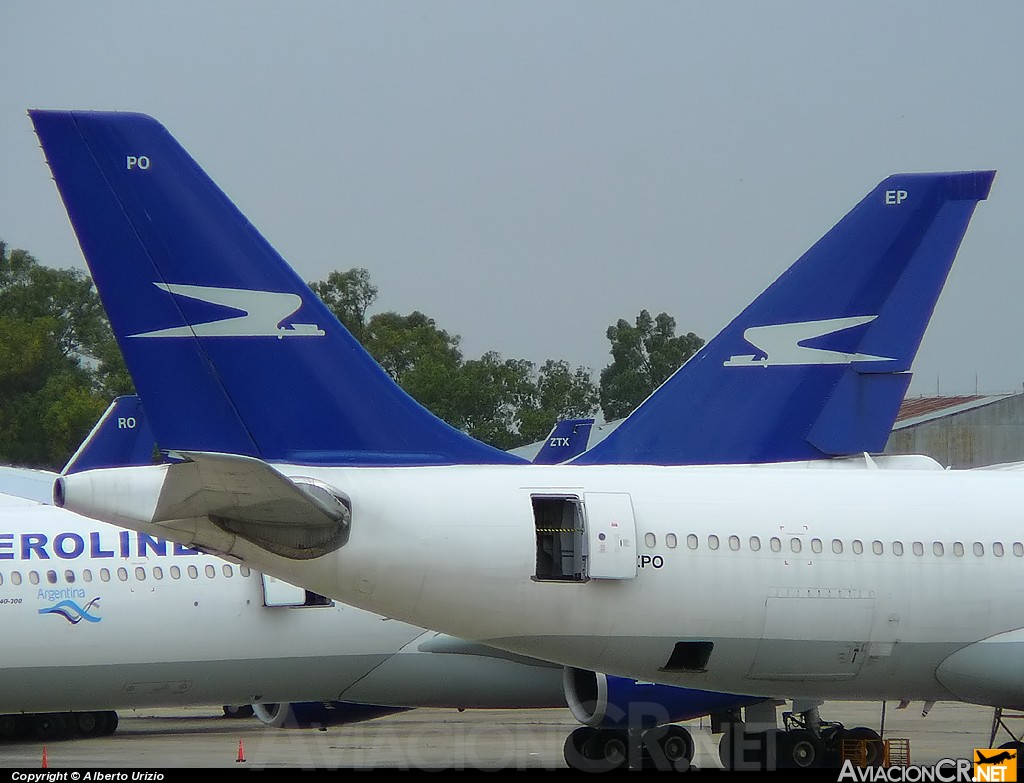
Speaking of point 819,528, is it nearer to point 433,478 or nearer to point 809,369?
point 809,369

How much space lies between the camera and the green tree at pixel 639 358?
77.6 m

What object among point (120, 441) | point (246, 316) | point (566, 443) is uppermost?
point (246, 316)

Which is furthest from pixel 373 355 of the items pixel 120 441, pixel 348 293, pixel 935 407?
pixel 120 441

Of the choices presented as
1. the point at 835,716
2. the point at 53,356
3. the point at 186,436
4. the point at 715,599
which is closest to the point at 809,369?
the point at 715,599

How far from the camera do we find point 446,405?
66375 mm

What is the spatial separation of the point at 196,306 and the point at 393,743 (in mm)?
10785

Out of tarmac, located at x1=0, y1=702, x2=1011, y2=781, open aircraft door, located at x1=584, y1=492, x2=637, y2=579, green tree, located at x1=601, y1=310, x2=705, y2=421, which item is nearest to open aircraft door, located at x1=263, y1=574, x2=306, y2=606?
tarmac, located at x1=0, y1=702, x2=1011, y2=781

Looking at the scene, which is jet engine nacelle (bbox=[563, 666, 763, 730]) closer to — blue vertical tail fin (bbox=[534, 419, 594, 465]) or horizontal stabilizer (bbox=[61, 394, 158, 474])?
horizontal stabilizer (bbox=[61, 394, 158, 474])

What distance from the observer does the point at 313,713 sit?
1894 cm

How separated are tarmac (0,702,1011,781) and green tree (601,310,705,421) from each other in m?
50.1

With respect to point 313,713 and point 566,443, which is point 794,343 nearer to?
point 313,713

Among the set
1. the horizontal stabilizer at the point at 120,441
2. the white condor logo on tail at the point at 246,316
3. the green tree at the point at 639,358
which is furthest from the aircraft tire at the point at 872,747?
the green tree at the point at 639,358

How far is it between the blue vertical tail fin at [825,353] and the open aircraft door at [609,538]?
1.77 m

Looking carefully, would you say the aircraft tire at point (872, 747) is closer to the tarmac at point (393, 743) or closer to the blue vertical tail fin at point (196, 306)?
the tarmac at point (393, 743)
